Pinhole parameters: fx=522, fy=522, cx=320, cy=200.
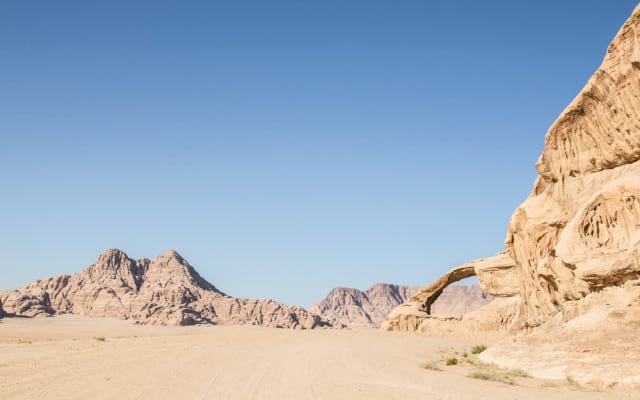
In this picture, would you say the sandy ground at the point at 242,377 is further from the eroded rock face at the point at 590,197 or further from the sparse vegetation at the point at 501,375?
the eroded rock face at the point at 590,197

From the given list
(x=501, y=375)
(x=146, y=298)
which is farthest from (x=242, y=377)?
(x=146, y=298)

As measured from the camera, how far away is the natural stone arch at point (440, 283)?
35.5 metres

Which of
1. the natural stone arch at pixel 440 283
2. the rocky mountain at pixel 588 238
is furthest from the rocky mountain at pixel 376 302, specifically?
the rocky mountain at pixel 588 238

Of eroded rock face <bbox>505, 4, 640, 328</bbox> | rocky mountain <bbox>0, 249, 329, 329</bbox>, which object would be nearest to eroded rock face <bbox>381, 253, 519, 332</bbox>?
eroded rock face <bbox>505, 4, 640, 328</bbox>

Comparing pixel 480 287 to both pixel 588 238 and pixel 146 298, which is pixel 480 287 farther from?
pixel 146 298

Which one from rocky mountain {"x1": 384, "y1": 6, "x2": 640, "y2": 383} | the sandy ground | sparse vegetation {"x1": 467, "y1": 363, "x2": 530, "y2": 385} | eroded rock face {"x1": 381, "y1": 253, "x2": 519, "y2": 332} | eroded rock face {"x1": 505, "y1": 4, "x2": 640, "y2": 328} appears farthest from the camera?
eroded rock face {"x1": 381, "y1": 253, "x2": 519, "y2": 332}

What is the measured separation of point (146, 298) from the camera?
83.7m

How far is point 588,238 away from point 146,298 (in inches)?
3113

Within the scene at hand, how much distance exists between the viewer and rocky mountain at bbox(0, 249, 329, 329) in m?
75.2

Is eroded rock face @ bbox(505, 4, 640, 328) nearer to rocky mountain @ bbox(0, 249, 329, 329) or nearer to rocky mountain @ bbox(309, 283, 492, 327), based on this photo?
rocky mountain @ bbox(0, 249, 329, 329)

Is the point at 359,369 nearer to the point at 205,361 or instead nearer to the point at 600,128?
the point at 205,361

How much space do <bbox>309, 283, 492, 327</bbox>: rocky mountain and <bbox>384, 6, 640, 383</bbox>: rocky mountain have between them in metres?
140

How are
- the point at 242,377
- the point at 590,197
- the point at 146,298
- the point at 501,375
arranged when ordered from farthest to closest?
the point at 146,298
the point at 590,197
the point at 501,375
the point at 242,377

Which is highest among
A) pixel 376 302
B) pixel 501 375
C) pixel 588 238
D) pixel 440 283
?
pixel 376 302
